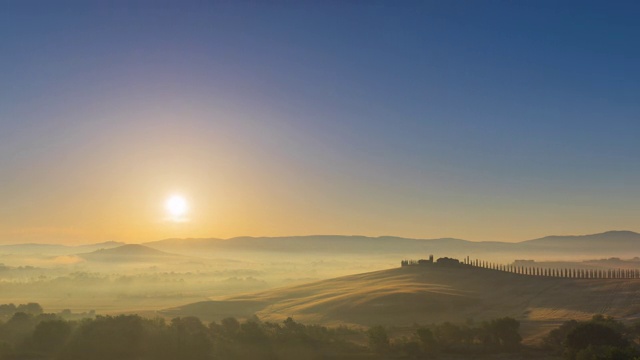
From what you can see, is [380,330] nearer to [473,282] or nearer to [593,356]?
[593,356]

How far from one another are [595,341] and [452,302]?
119ft

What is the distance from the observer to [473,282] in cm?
9569

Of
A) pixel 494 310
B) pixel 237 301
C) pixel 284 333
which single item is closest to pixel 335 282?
pixel 237 301

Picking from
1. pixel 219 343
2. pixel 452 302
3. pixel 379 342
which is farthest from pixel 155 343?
pixel 452 302

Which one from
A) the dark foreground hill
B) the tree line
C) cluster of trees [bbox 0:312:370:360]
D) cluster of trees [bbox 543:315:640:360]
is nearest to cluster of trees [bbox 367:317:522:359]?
the tree line

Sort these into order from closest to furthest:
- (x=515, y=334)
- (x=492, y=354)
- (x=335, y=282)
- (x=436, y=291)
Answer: (x=492, y=354)
(x=515, y=334)
(x=436, y=291)
(x=335, y=282)

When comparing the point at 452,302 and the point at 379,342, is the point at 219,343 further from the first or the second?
the point at 452,302

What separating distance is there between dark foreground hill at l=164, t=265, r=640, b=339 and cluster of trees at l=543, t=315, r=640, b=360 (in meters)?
5.34

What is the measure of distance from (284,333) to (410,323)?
73.6 ft

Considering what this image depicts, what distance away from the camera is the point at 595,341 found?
40250 mm

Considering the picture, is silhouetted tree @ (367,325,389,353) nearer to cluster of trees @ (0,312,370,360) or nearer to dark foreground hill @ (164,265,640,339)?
cluster of trees @ (0,312,370,360)

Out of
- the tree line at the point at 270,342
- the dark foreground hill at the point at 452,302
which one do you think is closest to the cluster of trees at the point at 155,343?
the tree line at the point at 270,342

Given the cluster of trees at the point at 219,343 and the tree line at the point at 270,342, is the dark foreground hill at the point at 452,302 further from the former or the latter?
the cluster of trees at the point at 219,343

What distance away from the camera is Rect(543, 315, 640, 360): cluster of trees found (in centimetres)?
3333
